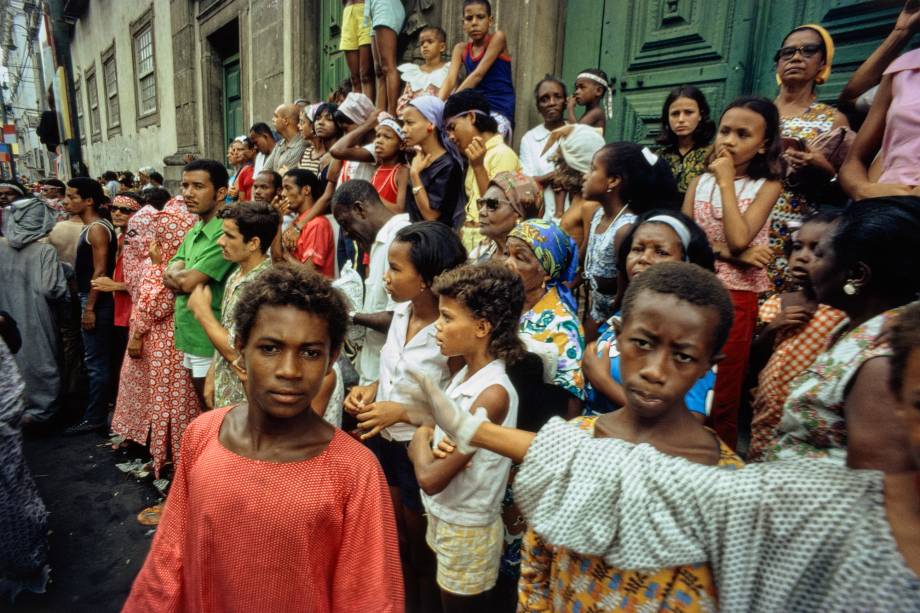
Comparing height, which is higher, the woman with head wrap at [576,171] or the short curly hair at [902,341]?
the woman with head wrap at [576,171]

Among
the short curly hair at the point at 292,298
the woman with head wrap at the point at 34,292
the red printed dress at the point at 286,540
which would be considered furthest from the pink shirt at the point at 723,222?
the woman with head wrap at the point at 34,292

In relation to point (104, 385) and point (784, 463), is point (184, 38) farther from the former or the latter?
point (784, 463)

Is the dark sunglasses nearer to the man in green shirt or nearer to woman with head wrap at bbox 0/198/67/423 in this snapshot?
the man in green shirt

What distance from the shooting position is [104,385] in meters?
4.60

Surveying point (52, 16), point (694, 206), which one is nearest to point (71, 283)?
point (694, 206)

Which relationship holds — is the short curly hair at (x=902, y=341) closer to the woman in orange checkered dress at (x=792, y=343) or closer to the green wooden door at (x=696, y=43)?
the woman in orange checkered dress at (x=792, y=343)

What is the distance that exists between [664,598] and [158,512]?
333 cm

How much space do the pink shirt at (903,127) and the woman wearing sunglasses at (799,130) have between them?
0.34 metres

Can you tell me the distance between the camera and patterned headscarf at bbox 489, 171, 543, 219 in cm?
282

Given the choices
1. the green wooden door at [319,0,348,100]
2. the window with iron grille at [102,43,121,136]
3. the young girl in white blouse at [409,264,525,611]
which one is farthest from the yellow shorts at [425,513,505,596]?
the window with iron grille at [102,43,121,136]

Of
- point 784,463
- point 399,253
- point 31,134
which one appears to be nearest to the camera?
point 784,463

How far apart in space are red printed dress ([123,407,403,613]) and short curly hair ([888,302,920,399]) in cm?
116

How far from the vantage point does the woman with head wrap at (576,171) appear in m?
3.23

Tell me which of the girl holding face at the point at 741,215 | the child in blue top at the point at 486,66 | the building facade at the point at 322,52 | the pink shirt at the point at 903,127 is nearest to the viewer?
the pink shirt at the point at 903,127
